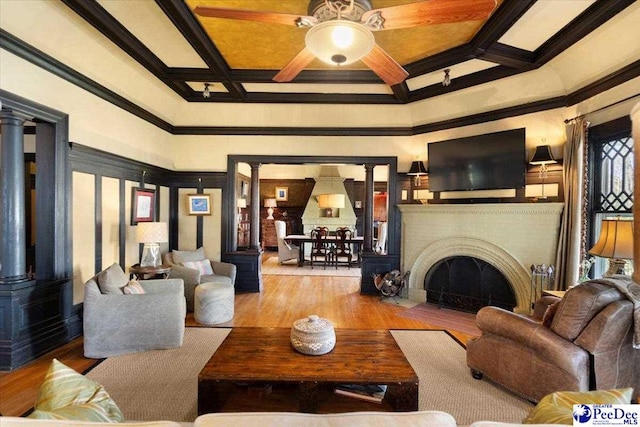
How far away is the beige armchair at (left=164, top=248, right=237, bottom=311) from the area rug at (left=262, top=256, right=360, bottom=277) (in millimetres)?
2271

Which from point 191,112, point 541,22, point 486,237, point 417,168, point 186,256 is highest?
point 541,22

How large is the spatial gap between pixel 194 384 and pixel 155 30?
3.43 metres

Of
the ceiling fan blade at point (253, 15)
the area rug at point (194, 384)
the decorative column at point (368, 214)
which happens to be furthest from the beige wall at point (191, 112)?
the ceiling fan blade at point (253, 15)

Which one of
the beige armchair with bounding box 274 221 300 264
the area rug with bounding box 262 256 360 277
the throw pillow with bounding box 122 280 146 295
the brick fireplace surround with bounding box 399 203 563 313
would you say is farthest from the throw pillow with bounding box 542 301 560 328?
the beige armchair with bounding box 274 221 300 264

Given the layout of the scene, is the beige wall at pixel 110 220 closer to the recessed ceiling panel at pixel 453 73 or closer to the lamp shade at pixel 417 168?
the recessed ceiling panel at pixel 453 73

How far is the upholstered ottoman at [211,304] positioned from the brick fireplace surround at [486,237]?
118 inches

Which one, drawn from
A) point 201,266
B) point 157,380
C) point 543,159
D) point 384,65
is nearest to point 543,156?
point 543,159

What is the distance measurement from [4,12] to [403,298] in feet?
18.5

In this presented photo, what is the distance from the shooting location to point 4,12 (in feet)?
7.79

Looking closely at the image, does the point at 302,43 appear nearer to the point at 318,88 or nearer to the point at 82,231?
the point at 318,88

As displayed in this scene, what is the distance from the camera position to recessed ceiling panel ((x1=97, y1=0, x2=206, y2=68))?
268cm

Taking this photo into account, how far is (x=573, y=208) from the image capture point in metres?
3.45

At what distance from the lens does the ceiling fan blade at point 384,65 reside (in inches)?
84.1

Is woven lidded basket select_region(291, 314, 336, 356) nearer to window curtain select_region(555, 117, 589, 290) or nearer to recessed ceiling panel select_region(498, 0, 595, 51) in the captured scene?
window curtain select_region(555, 117, 589, 290)
